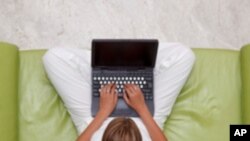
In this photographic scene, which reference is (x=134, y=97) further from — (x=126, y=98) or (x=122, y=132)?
(x=122, y=132)

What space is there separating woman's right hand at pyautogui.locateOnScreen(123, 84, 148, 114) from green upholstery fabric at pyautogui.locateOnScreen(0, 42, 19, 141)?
1.27 feet

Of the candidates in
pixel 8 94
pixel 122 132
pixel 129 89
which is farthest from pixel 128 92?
pixel 8 94

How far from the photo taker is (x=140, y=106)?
5.03 feet

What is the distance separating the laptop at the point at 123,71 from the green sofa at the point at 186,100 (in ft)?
0.43

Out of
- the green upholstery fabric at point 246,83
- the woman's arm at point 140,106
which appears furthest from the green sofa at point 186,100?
the woman's arm at point 140,106

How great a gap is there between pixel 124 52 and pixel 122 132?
32 cm

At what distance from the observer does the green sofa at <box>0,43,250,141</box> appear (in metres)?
1.55

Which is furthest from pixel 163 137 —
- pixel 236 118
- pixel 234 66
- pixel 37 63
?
pixel 37 63

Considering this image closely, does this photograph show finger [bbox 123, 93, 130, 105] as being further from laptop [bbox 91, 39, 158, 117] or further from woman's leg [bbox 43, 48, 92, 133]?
woman's leg [bbox 43, 48, 92, 133]

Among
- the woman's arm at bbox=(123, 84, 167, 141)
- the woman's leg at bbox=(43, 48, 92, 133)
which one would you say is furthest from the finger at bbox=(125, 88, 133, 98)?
the woman's leg at bbox=(43, 48, 92, 133)

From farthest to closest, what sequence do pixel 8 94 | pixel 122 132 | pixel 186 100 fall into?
pixel 186 100, pixel 8 94, pixel 122 132

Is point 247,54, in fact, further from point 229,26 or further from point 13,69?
point 13,69

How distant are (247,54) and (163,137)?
0.43 meters

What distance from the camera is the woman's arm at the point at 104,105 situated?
1.49 metres
